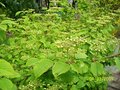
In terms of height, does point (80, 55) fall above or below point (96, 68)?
above

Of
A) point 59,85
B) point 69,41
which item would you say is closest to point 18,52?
point 59,85

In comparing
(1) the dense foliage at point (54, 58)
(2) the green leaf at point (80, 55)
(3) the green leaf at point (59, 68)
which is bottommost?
(1) the dense foliage at point (54, 58)

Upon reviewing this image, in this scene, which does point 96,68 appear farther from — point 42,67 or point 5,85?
point 5,85

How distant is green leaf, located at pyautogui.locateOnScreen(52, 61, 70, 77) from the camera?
159 centimetres

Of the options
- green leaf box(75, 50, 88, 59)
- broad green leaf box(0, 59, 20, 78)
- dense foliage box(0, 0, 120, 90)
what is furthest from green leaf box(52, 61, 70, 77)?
broad green leaf box(0, 59, 20, 78)

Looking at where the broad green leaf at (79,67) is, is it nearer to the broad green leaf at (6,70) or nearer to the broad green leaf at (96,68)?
the broad green leaf at (96,68)

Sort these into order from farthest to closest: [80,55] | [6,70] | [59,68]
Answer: [80,55]
[59,68]
[6,70]

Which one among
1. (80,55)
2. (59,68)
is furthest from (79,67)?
(59,68)


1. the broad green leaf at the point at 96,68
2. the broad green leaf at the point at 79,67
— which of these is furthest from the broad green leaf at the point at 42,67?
the broad green leaf at the point at 96,68

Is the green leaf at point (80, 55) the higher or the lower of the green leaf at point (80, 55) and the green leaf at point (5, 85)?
the higher

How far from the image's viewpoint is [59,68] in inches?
63.7

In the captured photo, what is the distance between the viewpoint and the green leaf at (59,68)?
159 centimetres

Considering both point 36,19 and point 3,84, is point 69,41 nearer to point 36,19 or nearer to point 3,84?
point 3,84

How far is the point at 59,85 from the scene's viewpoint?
90.6 inches
